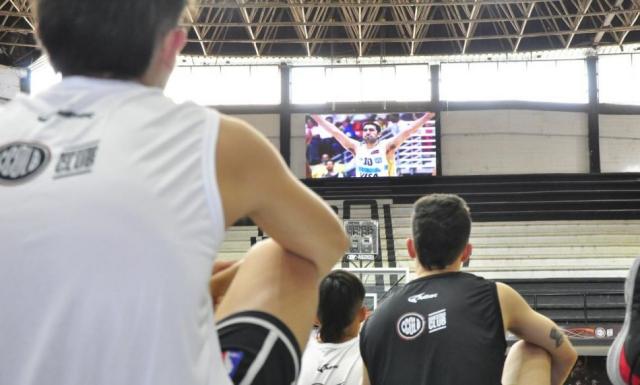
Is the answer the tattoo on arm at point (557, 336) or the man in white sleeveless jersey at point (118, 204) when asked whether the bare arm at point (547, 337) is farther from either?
the man in white sleeveless jersey at point (118, 204)

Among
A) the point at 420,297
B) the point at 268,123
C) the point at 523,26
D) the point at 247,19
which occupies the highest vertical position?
the point at 247,19

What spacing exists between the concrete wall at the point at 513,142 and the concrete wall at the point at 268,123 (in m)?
3.97

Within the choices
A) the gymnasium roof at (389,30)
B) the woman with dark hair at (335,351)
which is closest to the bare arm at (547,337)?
the woman with dark hair at (335,351)

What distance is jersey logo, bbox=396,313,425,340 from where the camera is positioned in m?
2.28

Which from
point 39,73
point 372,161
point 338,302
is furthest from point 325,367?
point 39,73

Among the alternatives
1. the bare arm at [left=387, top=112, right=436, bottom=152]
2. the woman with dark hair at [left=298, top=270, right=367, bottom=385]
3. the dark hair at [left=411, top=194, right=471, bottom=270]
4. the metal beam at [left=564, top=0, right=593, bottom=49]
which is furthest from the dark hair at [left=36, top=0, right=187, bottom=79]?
the metal beam at [left=564, top=0, right=593, bottom=49]

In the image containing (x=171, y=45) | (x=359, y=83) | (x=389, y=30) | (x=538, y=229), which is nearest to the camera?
(x=171, y=45)

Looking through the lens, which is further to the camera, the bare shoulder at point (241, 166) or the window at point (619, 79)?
the window at point (619, 79)

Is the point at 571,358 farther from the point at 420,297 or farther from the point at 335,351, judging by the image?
the point at 335,351

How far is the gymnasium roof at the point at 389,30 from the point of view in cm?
1678

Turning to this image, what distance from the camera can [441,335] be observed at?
2.22 metres

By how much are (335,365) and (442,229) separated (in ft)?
3.30

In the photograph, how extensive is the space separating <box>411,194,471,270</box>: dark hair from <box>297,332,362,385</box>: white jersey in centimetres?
86

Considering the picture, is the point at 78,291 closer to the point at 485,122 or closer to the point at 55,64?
the point at 55,64
